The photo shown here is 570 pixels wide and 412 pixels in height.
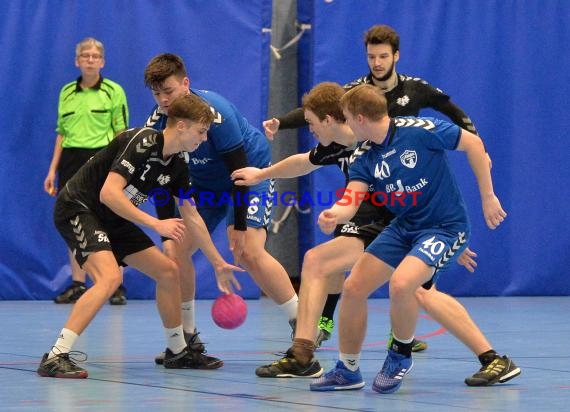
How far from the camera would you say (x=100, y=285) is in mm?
6508

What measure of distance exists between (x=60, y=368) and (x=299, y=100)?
613 cm

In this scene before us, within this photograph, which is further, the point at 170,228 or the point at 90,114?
the point at 90,114

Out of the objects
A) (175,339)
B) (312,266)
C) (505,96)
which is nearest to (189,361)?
(175,339)

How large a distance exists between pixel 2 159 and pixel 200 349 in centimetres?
489

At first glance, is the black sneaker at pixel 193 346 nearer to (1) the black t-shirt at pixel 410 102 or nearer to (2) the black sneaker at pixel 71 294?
(1) the black t-shirt at pixel 410 102

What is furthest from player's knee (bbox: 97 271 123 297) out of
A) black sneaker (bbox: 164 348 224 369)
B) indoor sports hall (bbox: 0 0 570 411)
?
indoor sports hall (bbox: 0 0 570 411)

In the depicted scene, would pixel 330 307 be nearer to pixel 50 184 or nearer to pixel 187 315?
pixel 187 315

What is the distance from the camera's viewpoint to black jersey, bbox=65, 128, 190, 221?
21.4 feet

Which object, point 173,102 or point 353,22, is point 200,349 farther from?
point 353,22

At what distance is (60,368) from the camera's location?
20.9ft

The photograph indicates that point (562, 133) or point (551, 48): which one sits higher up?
point (551, 48)

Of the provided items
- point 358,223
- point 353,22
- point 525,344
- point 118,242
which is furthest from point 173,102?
point 353,22

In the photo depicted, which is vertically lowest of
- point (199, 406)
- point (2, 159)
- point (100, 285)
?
point (199, 406)

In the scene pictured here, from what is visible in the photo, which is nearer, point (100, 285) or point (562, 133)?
point (100, 285)
